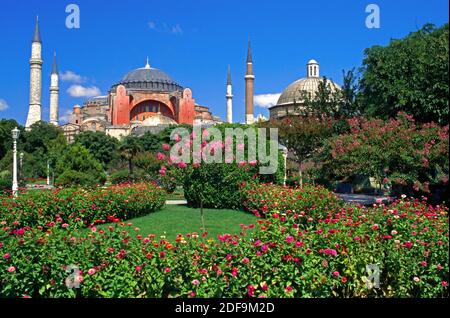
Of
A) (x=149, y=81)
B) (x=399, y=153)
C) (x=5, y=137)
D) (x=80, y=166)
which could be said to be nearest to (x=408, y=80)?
→ (x=399, y=153)

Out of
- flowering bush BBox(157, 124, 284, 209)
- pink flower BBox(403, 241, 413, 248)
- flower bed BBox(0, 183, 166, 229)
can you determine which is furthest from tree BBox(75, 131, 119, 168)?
pink flower BBox(403, 241, 413, 248)

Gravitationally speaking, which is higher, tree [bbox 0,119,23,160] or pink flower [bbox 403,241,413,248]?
tree [bbox 0,119,23,160]

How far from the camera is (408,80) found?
15.3 m

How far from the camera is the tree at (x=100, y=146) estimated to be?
4038cm

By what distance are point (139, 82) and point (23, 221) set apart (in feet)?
204

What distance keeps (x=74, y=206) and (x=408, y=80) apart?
11.3m

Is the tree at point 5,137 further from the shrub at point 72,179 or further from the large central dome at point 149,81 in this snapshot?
the large central dome at point 149,81

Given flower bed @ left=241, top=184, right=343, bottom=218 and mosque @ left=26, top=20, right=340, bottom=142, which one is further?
mosque @ left=26, top=20, right=340, bottom=142

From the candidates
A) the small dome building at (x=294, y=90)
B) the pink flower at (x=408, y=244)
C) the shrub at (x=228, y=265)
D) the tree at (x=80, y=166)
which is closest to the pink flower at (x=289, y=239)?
the shrub at (x=228, y=265)

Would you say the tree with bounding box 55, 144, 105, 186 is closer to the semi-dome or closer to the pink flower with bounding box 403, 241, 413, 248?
the pink flower with bounding box 403, 241, 413, 248

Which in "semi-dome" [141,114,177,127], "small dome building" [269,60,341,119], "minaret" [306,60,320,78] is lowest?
"semi-dome" [141,114,177,127]

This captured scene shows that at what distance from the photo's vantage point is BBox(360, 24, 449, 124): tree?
43.9 feet

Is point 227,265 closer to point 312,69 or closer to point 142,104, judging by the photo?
point 312,69

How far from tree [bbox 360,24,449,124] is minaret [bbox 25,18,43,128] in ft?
122
